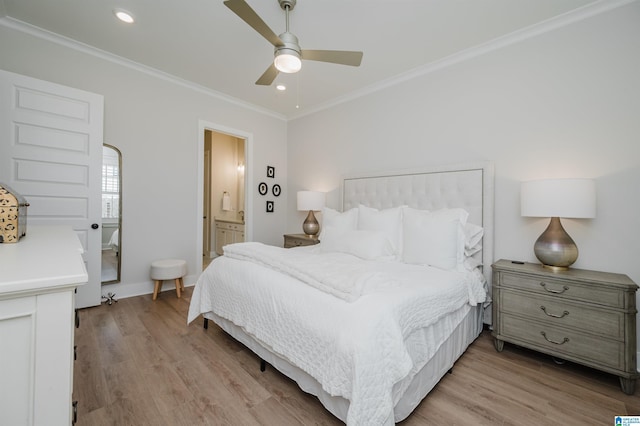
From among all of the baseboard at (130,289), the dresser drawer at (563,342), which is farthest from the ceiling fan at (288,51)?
the baseboard at (130,289)

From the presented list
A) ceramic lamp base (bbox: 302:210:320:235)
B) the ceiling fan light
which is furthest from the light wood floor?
the ceiling fan light

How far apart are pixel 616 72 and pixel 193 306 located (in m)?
3.97

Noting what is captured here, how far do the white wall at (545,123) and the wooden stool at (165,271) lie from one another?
2.93 m

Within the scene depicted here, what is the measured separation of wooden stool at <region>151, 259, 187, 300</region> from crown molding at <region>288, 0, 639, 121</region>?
325 centimetres

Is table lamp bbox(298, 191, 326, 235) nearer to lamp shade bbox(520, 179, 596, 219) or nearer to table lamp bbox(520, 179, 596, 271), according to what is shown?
table lamp bbox(520, 179, 596, 271)

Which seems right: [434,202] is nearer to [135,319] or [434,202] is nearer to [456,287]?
[456,287]

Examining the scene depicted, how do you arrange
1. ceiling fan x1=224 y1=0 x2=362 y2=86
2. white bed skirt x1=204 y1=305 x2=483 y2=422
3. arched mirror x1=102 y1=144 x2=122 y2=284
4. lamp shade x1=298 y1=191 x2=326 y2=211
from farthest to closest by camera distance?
lamp shade x1=298 y1=191 x2=326 y2=211 → arched mirror x1=102 y1=144 x2=122 y2=284 → ceiling fan x1=224 y1=0 x2=362 y2=86 → white bed skirt x1=204 y1=305 x2=483 y2=422

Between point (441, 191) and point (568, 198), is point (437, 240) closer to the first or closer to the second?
point (441, 191)

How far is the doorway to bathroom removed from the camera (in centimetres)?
601

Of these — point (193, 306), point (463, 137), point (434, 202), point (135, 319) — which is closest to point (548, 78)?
point (463, 137)

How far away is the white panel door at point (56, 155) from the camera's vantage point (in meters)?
2.48

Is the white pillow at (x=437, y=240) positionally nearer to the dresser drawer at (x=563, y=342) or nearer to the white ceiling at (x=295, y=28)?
the dresser drawer at (x=563, y=342)

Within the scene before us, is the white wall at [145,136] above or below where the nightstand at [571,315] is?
above

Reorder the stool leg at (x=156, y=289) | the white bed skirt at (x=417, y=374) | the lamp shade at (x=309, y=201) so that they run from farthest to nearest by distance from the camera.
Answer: the lamp shade at (x=309, y=201)
the stool leg at (x=156, y=289)
the white bed skirt at (x=417, y=374)
